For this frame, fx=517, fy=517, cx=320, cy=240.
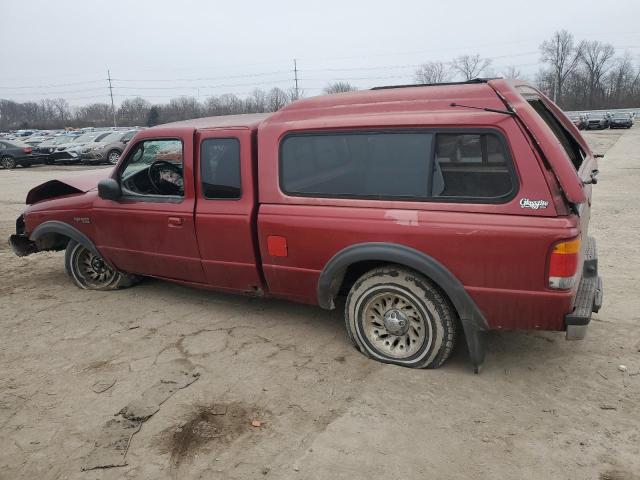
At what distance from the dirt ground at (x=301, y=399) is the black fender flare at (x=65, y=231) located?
2.21 feet

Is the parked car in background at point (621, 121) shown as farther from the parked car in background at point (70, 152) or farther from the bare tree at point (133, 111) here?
the bare tree at point (133, 111)

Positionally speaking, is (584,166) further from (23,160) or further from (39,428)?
(23,160)

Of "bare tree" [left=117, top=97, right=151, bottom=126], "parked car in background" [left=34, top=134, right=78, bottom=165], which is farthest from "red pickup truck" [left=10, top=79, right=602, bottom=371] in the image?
"bare tree" [left=117, top=97, right=151, bottom=126]

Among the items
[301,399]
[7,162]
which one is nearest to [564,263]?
[301,399]

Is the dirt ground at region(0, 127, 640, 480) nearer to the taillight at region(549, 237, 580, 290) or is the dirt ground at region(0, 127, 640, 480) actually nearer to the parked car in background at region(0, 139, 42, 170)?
the taillight at region(549, 237, 580, 290)

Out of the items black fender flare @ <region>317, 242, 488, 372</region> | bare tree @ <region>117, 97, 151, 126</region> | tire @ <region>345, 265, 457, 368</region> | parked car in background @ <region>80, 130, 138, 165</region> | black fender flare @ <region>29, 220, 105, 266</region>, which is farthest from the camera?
bare tree @ <region>117, 97, 151, 126</region>

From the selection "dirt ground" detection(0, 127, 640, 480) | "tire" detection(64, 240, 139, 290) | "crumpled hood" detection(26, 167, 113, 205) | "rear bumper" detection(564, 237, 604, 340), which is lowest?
"dirt ground" detection(0, 127, 640, 480)

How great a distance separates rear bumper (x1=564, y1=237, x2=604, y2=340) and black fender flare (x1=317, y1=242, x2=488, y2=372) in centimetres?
52

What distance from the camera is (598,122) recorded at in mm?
42094

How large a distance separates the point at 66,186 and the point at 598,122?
45.4m

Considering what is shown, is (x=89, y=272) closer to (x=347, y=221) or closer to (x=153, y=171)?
(x=153, y=171)

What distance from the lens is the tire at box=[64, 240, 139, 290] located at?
5.74 m

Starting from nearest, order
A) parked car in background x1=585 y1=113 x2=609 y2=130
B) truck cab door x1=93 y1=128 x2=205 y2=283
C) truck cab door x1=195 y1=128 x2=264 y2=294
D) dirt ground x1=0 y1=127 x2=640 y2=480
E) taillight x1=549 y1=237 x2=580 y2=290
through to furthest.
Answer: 1. dirt ground x1=0 y1=127 x2=640 y2=480
2. taillight x1=549 y1=237 x2=580 y2=290
3. truck cab door x1=195 y1=128 x2=264 y2=294
4. truck cab door x1=93 y1=128 x2=205 y2=283
5. parked car in background x1=585 y1=113 x2=609 y2=130

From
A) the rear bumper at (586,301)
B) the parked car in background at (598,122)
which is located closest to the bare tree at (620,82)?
the parked car in background at (598,122)
